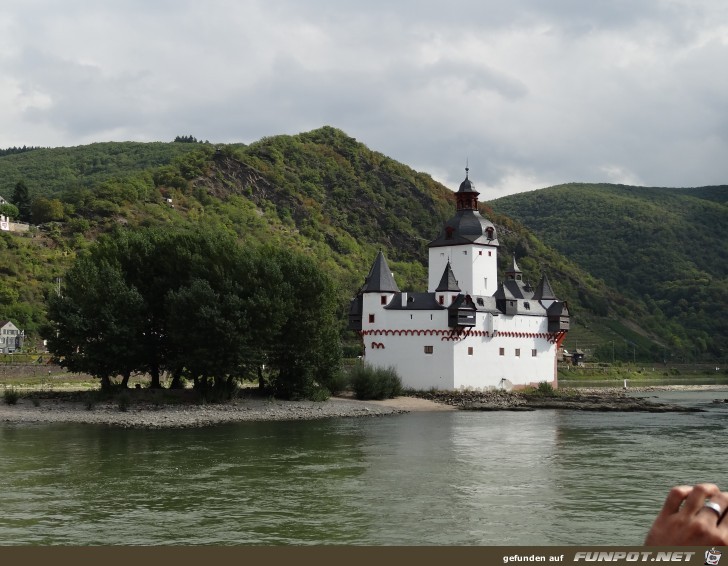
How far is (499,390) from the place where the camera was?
239ft

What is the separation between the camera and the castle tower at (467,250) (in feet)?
246

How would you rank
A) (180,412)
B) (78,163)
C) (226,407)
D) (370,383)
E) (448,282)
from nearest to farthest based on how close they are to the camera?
(180,412) < (226,407) < (370,383) < (448,282) < (78,163)

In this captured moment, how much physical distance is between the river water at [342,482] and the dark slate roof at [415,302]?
A: 24.7 meters

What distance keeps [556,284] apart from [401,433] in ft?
323

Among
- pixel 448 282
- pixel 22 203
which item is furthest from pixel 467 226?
pixel 22 203

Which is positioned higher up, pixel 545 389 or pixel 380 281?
pixel 380 281

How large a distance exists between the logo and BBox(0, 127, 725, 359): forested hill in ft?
302

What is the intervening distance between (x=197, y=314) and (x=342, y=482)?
27.7 m

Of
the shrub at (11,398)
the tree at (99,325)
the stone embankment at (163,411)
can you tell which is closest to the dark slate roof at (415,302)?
the stone embankment at (163,411)

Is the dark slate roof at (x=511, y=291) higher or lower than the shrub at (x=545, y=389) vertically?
higher

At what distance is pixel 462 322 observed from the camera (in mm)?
70250

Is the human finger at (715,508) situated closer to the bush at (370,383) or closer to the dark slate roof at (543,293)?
the bush at (370,383)

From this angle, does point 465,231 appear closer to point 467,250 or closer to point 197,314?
point 467,250

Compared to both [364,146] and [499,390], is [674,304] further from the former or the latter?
[499,390]
